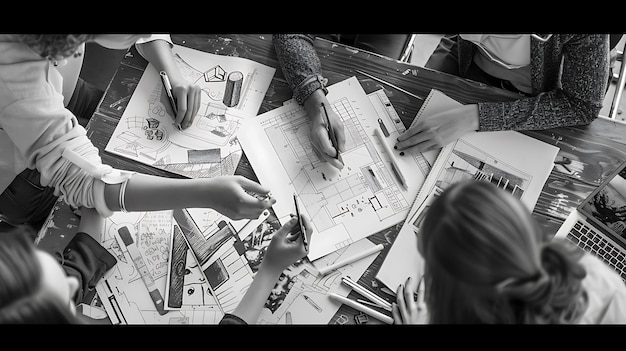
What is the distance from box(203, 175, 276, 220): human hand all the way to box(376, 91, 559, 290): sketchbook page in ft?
1.00

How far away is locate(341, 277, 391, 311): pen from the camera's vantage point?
3.38 ft

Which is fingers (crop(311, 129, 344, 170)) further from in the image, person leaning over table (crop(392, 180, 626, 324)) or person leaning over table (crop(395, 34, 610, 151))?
person leaning over table (crop(392, 180, 626, 324))

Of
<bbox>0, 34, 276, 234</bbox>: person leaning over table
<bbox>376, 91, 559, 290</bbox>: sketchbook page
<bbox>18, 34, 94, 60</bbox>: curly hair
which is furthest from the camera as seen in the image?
<bbox>376, 91, 559, 290</bbox>: sketchbook page

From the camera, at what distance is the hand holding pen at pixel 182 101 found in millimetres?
1175

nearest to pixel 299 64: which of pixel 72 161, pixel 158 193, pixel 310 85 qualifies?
pixel 310 85

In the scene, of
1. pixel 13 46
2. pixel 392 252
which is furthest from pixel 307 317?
pixel 13 46

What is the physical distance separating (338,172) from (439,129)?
0.26 m

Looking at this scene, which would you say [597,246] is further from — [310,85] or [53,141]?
[53,141]

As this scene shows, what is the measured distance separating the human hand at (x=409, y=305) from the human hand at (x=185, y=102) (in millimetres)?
642

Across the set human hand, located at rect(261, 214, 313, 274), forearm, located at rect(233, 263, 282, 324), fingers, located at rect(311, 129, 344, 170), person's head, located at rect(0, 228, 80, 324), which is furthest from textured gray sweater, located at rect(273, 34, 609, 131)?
person's head, located at rect(0, 228, 80, 324)

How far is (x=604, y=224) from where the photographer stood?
1067mm
